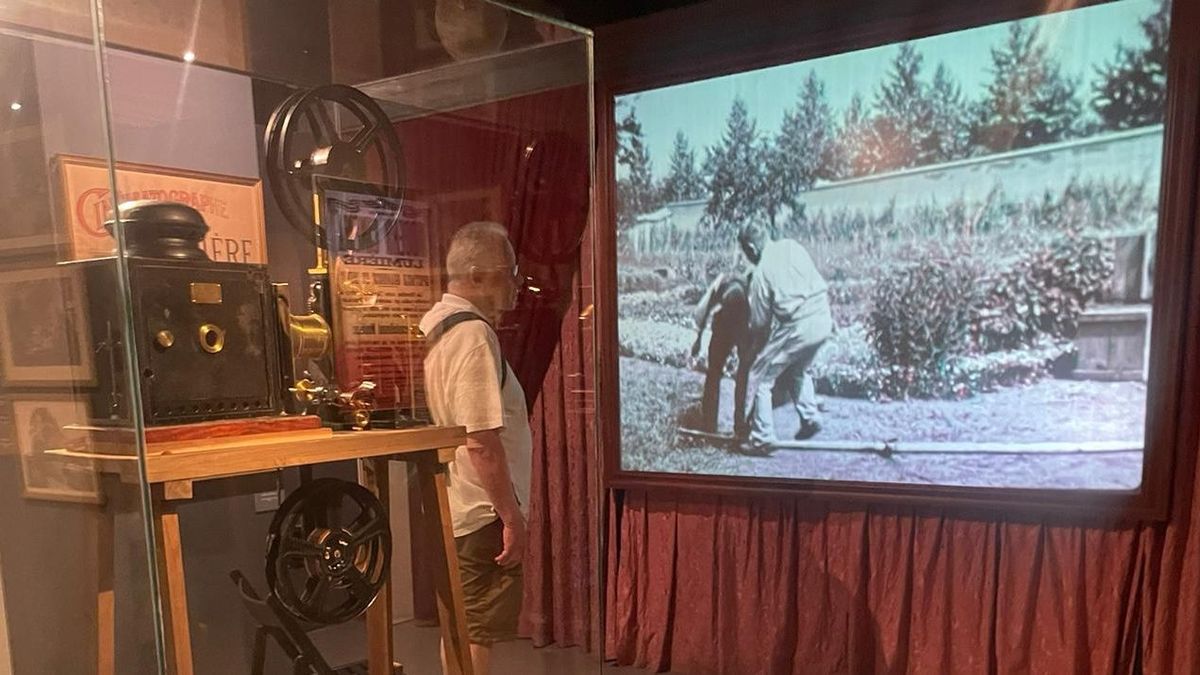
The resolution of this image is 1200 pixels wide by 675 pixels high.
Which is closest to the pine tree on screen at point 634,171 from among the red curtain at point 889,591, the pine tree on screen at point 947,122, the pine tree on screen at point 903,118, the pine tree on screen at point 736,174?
the pine tree on screen at point 736,174

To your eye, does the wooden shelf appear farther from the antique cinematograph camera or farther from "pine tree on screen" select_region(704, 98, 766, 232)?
"pine tree on screen" select_region(704, 98, 766, 232)

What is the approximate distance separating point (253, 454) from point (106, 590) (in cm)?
41

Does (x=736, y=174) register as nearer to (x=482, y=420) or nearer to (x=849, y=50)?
(x=849, y=50)

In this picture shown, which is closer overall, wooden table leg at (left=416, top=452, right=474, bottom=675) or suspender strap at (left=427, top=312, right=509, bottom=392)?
wooden table leg at (left=416, top=452, right=474, bottom=675)

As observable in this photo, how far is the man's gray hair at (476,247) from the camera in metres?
1.96

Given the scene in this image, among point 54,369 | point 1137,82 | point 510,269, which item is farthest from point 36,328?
point 1137,82

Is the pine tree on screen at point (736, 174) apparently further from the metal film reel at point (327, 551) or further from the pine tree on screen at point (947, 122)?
the metal film reel at point (327, 551)

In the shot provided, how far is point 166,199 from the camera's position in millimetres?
1692

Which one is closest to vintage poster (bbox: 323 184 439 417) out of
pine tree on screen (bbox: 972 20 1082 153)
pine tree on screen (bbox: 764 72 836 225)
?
pine tree on screen (bbox: 764 72 836 225)

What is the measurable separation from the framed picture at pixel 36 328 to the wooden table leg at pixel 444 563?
695 millimetres

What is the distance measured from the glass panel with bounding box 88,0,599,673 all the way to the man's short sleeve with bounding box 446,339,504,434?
0.03m

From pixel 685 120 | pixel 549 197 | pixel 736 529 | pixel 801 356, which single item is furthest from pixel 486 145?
pixel 736 529

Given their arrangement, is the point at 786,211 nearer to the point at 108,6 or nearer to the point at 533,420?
the point at 533,420

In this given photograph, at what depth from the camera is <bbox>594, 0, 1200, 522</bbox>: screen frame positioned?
1.83 m
